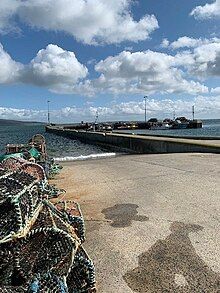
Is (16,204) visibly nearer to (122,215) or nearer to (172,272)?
(172,272)

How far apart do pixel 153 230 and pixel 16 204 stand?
2.85 metres

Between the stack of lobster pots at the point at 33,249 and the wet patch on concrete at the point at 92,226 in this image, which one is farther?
the wet patch on concrete at the point at 92,226

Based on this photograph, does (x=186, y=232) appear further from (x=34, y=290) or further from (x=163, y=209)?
(x=34, y=290)

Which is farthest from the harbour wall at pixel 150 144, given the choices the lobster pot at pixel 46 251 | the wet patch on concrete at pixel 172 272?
the lobster pot at pixel 46 251

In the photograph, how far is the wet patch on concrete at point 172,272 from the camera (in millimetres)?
3830

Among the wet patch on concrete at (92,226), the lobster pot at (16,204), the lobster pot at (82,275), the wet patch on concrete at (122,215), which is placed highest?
the lobster pot at (16,204)

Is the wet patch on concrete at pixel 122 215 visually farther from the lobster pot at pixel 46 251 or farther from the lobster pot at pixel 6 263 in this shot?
the lobster pot at pixel 6 263

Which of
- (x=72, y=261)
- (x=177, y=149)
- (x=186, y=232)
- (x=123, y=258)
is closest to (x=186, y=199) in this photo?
(x=186, y=232)

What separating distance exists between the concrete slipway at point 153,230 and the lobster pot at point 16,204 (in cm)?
121

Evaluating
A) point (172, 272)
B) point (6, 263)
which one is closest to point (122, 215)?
point (172, 272)

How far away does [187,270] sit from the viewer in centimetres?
420

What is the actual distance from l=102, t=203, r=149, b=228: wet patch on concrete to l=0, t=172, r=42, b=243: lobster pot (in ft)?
7.18

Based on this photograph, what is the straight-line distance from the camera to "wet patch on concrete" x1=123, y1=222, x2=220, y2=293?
3830 mm

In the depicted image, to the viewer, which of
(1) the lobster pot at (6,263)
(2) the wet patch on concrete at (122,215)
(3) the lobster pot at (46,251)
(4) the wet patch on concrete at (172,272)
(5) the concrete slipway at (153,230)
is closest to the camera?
(1) the lobster pot at (6,263)
